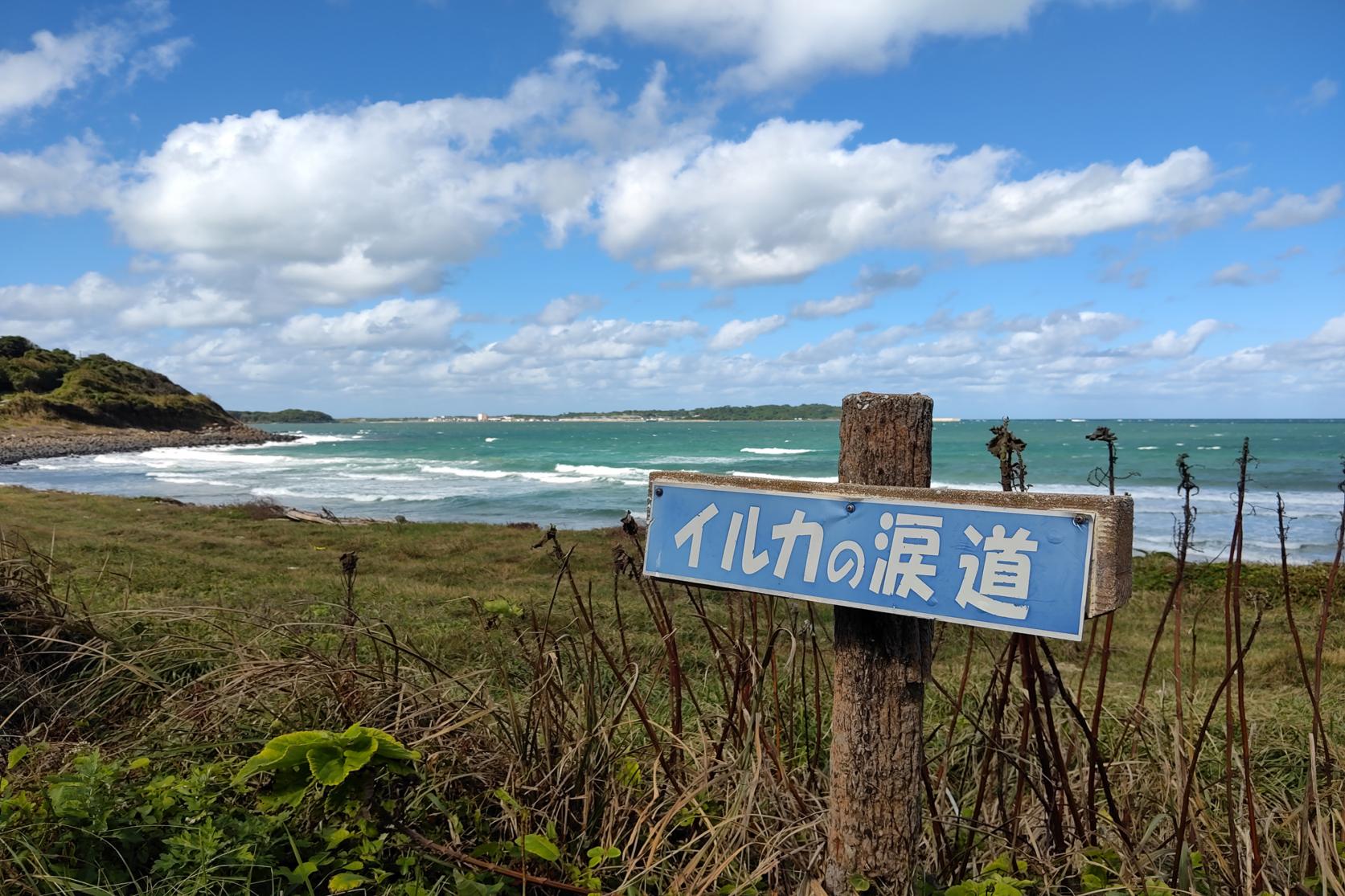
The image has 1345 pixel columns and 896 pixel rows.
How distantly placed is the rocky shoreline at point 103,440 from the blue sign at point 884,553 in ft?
177

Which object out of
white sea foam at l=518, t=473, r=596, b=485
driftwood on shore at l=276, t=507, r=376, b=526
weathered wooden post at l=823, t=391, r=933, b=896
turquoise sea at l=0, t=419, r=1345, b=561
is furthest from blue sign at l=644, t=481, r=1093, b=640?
white sea foam at l=518, t=473, r=596, b=485

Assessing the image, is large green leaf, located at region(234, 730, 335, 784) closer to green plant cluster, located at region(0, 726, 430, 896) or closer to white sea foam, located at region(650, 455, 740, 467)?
green plant cluster, located at region(0, 726, 430, 896)

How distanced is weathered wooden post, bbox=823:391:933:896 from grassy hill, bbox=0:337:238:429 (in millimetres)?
70929

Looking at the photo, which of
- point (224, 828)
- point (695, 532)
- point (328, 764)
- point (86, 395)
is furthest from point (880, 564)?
point (86, 395)

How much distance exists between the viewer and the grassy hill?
6262cm

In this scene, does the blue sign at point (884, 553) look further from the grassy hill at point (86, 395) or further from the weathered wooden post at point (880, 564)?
the grassy hill at point (86, 395)

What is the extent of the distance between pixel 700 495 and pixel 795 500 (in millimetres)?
227

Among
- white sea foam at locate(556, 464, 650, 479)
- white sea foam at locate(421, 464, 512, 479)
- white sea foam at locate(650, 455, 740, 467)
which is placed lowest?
Result: white sea foam at locate(421, 464, 512, 479)

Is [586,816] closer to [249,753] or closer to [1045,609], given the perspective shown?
[249,753]

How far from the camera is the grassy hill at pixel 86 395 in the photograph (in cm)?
6262

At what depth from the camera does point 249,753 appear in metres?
2.24

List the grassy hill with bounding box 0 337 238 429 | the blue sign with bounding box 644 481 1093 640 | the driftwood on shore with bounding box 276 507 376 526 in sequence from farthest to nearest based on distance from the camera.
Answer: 1. the grassy hill with bounding box 0 337 238 429
2. the driftwood on shore with bounding box 276 507 376 526
3. the blue sign with bounding box 644 481 1093 640

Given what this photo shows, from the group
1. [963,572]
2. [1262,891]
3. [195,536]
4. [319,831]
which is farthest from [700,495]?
[195,536]

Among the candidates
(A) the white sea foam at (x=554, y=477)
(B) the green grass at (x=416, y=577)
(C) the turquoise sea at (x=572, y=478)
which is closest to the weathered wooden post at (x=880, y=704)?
(B) the green grass at (x=416, y=577)
